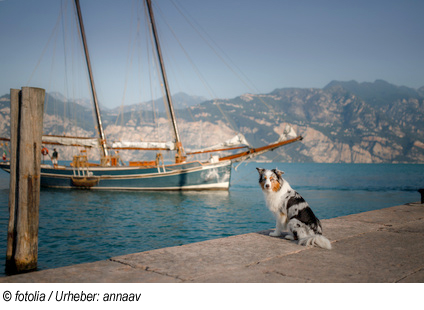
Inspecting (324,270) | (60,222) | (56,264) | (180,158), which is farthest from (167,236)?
(180,158)

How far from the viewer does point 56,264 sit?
8766 millimetres

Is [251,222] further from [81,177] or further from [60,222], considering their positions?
[81,177]

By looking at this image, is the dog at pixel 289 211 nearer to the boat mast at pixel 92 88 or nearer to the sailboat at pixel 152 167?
the sailboat at pixel 152 167

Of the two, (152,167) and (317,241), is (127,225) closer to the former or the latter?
(317,241)

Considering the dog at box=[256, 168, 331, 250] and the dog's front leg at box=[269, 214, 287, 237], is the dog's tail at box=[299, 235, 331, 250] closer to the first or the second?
the dog at box=[256, 168, 331, 250]

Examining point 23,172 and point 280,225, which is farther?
point 280,225

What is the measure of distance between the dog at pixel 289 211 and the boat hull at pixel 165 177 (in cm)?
2618

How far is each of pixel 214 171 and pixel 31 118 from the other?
28.6 meters

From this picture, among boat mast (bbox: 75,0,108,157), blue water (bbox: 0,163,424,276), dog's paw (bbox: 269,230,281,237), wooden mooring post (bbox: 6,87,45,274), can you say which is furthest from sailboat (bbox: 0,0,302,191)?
wooden mooring post (bbox: 6,87,45,274)

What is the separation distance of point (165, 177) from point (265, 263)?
29123 millimetres

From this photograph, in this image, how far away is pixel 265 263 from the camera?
3.71 metres

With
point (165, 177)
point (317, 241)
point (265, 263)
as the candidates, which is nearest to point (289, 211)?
point (317, 241)

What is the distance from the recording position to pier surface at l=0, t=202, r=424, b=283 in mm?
3188

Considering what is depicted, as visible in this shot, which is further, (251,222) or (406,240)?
(251,222)
